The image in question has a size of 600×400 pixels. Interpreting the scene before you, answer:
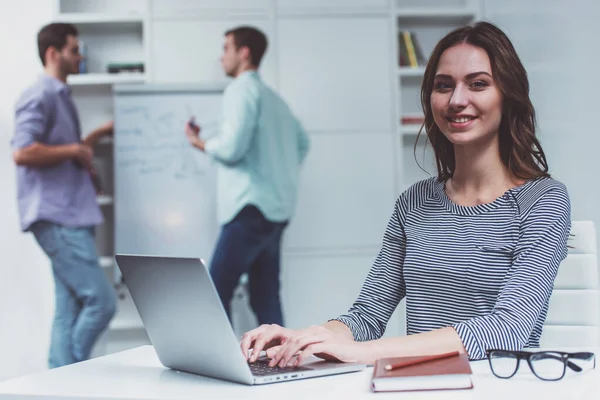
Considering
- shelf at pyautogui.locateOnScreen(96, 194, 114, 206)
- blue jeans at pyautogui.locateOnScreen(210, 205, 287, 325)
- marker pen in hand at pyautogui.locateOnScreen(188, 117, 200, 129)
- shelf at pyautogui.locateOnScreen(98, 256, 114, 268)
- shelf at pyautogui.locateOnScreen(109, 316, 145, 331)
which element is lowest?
shelf at pyautogui.locateOnScreen(109, 316, 145, 331)

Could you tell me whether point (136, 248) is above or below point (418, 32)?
below

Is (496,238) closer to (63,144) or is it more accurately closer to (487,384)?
(487,384)

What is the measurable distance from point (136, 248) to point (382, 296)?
275cm

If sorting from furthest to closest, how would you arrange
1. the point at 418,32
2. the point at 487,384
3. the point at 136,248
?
the point at 418,32
the point at 136,248
the point at 487,384

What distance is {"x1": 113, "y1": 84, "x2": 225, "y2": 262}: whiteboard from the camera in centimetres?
412

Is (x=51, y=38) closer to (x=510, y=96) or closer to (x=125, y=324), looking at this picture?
(x=125, y=324)

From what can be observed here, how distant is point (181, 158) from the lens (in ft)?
13.6

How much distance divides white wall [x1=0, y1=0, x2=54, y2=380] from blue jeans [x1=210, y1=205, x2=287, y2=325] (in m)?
1.32

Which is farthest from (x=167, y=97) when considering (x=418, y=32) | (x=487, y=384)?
(x=487, y=384)

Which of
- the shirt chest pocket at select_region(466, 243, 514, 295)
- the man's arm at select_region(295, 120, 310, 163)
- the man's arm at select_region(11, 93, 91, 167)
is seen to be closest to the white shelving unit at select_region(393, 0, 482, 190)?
the man's arm at select_region(295, 120, 310, 163)

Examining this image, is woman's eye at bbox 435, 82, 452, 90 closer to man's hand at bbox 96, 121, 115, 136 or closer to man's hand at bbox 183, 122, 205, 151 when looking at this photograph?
man's hand at bbox 183, 122, 205, 151

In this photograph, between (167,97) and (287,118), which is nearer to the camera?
(287,118)

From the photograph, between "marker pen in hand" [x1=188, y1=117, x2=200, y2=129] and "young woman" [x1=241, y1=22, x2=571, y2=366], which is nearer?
"young woman" [x1=241, y1=22, x2=571, y2=366]

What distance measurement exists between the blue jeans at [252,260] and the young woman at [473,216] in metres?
1.80
